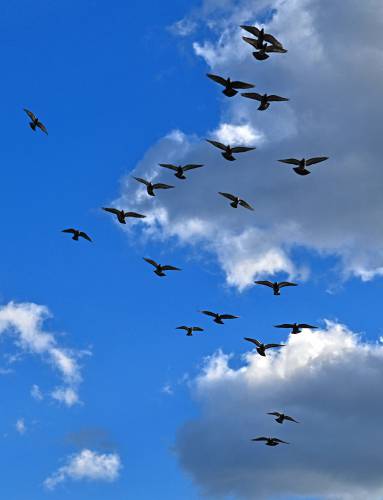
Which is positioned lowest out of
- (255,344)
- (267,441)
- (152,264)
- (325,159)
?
(267,441)

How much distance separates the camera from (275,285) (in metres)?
68.9

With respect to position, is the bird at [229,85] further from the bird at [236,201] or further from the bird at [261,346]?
the bird at [261,346]

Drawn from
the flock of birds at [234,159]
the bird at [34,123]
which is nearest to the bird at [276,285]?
the flock of birds at [234,159]

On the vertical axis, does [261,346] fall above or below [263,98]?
below

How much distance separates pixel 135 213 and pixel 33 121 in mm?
10936

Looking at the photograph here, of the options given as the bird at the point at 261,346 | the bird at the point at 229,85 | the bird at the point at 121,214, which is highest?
the bird at the point at 229,85

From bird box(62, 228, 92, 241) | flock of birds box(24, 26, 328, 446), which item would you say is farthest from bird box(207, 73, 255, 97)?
bird box(62, 228, 92, 241)

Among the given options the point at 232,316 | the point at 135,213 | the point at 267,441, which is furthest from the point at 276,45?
the point at 267,441

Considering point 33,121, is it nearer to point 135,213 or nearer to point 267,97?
point 135,213

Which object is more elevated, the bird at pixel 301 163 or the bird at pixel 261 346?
the bird at pixel 301 163

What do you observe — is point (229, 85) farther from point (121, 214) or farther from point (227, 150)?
point (121, 214)

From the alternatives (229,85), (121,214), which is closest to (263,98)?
(229,85)

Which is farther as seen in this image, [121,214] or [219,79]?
[121,214]

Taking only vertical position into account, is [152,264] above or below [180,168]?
below
